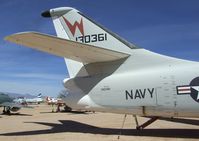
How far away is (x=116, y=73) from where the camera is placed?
44.1ft

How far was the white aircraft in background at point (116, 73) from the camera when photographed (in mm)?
11891

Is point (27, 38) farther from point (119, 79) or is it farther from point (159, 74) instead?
point (159, 74)

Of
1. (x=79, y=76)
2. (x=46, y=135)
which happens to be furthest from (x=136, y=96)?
(x=46, y=135)

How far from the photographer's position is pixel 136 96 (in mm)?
12688

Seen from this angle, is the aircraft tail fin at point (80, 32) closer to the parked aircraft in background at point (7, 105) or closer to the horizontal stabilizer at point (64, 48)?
the horizontal stabilizer at point (64, 48)

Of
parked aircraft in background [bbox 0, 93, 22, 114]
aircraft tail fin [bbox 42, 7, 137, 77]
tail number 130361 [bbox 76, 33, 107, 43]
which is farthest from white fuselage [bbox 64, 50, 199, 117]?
parked aircraft in background [bbox 0, 93, 22, 114]

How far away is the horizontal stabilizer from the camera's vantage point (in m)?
10.9

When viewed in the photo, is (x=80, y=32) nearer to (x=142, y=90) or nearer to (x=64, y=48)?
(x=64, y=48)

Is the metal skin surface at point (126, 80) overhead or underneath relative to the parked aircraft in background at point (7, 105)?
overhead

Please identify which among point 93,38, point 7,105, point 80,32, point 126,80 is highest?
point 80,32

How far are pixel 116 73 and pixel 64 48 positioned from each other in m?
2.73

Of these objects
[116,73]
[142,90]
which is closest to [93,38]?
[116,73]

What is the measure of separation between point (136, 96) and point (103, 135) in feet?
7.24

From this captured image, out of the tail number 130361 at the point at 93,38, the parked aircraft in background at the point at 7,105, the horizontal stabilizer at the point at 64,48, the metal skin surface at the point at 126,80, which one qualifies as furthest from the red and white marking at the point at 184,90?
the parked aircraft in background at the point at 7,105
